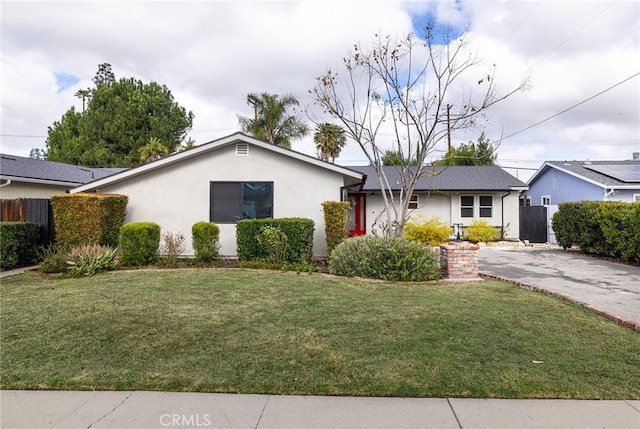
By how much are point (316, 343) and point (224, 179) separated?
310 inches

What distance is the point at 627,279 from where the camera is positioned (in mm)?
8453

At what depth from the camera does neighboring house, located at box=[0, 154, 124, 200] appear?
13898mm

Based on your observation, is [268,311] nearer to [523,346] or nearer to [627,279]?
[523,346]

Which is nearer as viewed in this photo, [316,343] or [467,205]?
[316,343]

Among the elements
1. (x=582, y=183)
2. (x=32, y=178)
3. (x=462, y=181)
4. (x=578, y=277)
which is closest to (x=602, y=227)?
(x=578, y=277)

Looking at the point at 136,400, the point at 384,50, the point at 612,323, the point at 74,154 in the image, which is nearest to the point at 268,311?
the point at 136,400

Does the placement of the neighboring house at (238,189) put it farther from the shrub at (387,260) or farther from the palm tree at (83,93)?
the palm tree at (83,93)

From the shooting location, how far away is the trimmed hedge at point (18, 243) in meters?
8.98

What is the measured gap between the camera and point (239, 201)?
1109cm

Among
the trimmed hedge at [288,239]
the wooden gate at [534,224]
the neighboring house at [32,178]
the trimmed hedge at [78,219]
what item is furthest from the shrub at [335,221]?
the wooden gate at [534,224]

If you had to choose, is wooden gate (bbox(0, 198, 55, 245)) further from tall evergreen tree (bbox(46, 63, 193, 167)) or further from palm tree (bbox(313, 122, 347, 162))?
tall evergreen tree (bbox(46, 63, 193, 167))

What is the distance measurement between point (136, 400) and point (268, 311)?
2447 millimetres

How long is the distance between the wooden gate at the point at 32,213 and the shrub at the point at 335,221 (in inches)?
310

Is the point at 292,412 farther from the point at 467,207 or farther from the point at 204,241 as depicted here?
the point at 467,207
